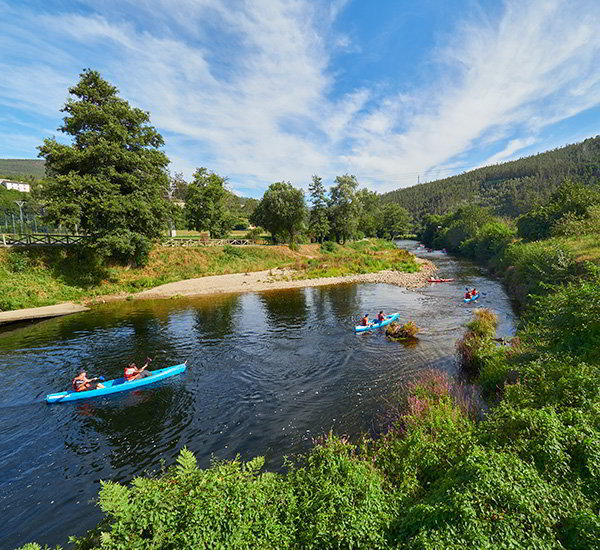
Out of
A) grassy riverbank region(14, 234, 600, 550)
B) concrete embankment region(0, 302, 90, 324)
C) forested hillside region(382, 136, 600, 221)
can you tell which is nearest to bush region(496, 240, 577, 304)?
grassy riverbank region(14, 234, 600, 550)

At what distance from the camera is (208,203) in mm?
59938

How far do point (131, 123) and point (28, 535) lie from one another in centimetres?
3919

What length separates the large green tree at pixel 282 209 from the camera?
56.8m

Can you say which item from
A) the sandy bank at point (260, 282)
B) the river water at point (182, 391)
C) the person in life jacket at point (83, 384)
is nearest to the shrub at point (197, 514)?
the river water at point (182, 391)

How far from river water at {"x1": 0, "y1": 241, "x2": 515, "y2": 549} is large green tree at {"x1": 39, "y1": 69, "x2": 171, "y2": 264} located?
10.7 meters

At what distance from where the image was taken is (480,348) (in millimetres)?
14898

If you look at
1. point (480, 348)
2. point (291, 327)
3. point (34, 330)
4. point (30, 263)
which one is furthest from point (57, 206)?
point (480, 348)

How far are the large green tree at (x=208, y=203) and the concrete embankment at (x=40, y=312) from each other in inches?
1290

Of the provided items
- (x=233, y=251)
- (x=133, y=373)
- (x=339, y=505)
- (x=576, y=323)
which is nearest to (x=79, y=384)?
(x=133, y=373)

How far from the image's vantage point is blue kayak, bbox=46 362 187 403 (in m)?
13.9

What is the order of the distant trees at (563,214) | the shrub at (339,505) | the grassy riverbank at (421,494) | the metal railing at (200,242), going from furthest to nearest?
the metal railing at (200,242), the distant trees at (563,214), the shrub at (339,505), the grassy riverbank at (421,494)

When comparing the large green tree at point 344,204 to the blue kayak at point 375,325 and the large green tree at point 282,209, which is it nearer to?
the large green tree at point 282,209

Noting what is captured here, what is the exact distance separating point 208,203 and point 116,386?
4978 cm

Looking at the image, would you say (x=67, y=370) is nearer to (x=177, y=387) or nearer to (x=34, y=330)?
(x=177, y=387)
